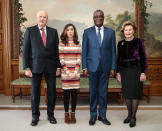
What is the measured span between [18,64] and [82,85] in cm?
171

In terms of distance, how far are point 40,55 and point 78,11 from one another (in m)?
2.42

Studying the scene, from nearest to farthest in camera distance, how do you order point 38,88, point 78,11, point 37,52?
point 37,52, point 38,88, point 78,11

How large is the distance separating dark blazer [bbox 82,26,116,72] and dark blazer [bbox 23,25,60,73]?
44cm

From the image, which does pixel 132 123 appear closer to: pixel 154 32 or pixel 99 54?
pixel 99 54

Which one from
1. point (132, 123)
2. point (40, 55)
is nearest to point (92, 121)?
point (132, 123)

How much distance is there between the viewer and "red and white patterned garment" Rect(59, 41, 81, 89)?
3244 millimetres

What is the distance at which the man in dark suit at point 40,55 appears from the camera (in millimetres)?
3201

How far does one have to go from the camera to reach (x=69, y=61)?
325cm

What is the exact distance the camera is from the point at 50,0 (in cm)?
527

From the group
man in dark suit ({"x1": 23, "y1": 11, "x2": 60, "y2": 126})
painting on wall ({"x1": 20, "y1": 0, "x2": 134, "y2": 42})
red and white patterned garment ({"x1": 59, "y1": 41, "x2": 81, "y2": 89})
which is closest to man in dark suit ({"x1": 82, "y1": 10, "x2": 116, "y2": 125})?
red and white patterned garment ({"x1": 59, "y1": 41, "x2": 81, "y2": 89})

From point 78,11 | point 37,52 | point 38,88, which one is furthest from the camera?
point 78,11

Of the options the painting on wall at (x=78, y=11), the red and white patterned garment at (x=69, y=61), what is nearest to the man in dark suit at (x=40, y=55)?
the red and white patterned garment at (x=69, y=61)

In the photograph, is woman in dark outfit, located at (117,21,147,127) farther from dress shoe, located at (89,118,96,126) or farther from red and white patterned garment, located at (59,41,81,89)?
red and white patterned garment, located at (59,41,81,89)

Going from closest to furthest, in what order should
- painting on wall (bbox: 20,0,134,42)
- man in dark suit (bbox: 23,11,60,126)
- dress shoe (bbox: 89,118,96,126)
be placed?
man in dark suit (bbox: 23,11,60,126) → dress shoe (bbox: 89,118,96,126) → painting on wall (bbox: 20,0,134,42)
